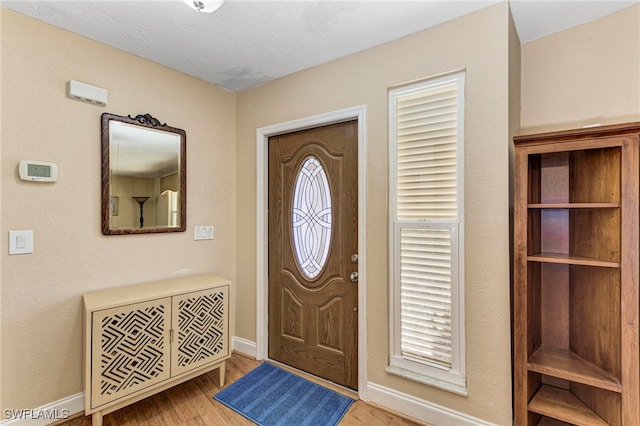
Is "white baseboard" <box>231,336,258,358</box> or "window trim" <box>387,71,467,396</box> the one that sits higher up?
"window trim" <box>387,71,467,396</box>

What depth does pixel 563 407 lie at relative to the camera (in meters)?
1.64

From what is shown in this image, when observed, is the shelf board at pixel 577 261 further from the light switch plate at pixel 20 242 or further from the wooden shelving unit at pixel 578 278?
the light switch plate at pixel 20 242

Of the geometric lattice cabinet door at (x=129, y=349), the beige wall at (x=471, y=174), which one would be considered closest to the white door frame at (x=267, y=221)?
the beige wall at (x=471, y=174)

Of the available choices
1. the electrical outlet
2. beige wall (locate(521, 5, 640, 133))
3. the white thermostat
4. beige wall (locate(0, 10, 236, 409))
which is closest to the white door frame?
the electrical outlet

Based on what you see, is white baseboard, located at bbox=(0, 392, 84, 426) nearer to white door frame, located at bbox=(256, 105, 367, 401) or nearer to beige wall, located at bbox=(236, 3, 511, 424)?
white door frame, located at bbox=(256, 105, 367, 401)

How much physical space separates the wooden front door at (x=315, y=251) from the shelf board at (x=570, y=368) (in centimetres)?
114

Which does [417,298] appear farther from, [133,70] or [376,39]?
[133,70]

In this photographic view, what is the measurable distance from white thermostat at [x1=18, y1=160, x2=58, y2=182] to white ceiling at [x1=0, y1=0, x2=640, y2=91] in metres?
0.90

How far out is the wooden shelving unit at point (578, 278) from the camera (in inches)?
56.2

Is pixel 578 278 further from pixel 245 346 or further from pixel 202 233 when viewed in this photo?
pixel 202 233

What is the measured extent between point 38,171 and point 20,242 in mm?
442

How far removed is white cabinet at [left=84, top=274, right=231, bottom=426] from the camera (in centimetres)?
180

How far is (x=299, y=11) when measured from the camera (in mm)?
1796

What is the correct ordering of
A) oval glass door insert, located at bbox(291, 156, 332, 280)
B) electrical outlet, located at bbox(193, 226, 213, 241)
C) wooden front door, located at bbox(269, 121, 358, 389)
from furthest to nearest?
electrical outlet, located at bbox(193, 226, 213, 241), oval glass door insert, located at bbox(291, 156, 332, 280), wooden front door, located at bbox(269, 121, 358, 389)
